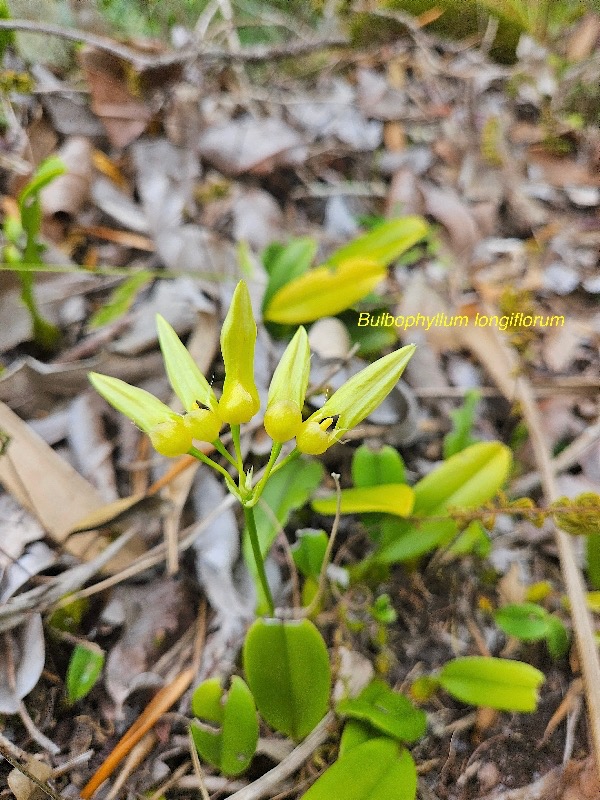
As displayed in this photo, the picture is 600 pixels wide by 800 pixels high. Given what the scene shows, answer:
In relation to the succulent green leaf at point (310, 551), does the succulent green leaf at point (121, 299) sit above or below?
above

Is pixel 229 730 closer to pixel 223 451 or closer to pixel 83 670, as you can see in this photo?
pixel 83 670

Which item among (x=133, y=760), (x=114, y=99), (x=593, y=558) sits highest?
(x=114, y=99)

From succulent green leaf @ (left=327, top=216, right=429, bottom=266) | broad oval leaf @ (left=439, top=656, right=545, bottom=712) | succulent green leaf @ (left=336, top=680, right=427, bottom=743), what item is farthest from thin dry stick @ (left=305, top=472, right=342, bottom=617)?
succulent green leaf @ (left=327, top=216, right=429, bottom=266)

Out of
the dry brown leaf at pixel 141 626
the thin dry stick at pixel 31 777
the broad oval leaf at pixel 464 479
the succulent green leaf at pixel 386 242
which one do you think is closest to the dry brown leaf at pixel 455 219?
the succulent green leaf at pixel 386 242

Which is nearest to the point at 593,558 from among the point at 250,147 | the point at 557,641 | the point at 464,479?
the point at 557,641

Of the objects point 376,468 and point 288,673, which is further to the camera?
point 376,468

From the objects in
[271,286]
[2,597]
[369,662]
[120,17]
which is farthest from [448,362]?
[120,17]

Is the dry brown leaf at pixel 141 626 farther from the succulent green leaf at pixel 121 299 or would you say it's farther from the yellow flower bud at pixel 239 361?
the succulent green leaf at pixel 121 299
